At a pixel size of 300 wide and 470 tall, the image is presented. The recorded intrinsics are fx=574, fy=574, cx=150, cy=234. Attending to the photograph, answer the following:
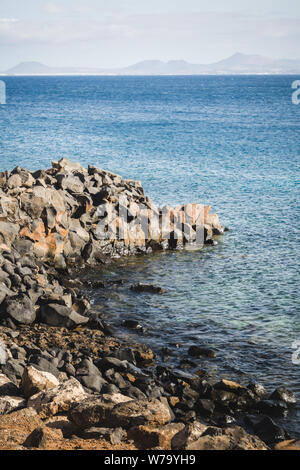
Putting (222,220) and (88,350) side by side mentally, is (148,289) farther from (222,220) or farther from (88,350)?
(222,220)

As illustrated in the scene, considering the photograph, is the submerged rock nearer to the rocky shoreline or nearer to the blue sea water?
the rocky shoreline

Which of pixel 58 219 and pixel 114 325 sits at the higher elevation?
Answer: pixel 58 219

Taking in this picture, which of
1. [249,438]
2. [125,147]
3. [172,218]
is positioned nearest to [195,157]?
[125,147]

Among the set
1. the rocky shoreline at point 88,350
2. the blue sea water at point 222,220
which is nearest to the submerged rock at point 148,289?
the rocky shoreline at point 88,350

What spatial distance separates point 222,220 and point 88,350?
22100 millimetres

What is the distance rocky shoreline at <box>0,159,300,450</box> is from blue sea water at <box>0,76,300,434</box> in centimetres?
131

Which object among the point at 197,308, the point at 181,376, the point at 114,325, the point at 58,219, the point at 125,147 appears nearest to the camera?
the point at 181,376

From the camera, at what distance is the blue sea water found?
70.7 ft

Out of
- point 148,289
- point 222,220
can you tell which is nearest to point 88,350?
point 148,289

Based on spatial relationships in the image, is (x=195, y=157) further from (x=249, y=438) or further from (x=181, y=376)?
(x=249, y=438)

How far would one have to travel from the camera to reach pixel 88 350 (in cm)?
2002

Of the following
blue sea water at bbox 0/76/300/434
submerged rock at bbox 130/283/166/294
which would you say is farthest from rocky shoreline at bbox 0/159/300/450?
blue sea water at bbox 0/76/300/434

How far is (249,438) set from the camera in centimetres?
1224
